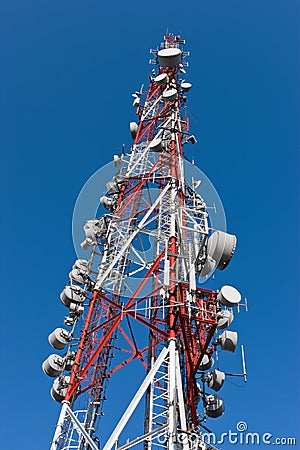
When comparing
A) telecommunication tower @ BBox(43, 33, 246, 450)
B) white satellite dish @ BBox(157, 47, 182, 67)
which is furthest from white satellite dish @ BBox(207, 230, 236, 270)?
white satellite dish @ BBox(157, 47, 182, 67)

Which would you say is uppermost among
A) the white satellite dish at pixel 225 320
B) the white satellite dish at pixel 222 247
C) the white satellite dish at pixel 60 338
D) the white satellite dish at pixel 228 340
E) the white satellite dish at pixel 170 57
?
the white satellite dish at pixel 170 57

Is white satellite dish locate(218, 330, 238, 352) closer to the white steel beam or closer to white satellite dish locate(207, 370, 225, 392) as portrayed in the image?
white satellite dish locate(207, 370, 225, 392)

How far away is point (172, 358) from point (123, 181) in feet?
27.3

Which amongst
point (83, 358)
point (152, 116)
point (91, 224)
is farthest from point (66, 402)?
point (152, 116)

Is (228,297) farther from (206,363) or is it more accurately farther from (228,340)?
(206,363)

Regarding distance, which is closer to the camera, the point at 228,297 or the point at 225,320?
the point at 228,297

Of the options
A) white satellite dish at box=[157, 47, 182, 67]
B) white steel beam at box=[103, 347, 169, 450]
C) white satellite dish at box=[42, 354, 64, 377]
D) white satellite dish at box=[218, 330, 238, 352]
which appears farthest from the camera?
white satellite dish at box=[157, 47, 182, 67]

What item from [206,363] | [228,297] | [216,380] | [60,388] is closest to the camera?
[228,297]

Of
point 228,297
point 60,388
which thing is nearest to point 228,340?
point 228,297

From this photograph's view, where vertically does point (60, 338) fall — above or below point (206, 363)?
above

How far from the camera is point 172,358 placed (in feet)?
34.6

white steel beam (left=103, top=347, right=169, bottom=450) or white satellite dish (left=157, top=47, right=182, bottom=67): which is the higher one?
white satellite dish (left=157, top=47, right=182, bottom=67)

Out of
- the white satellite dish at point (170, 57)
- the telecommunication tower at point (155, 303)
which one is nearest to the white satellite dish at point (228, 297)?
the telecommunication tower at point (155, 303)

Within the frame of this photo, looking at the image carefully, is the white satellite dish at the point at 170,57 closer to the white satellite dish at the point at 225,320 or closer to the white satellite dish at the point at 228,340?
the white satellite dish at the point at 225,320
